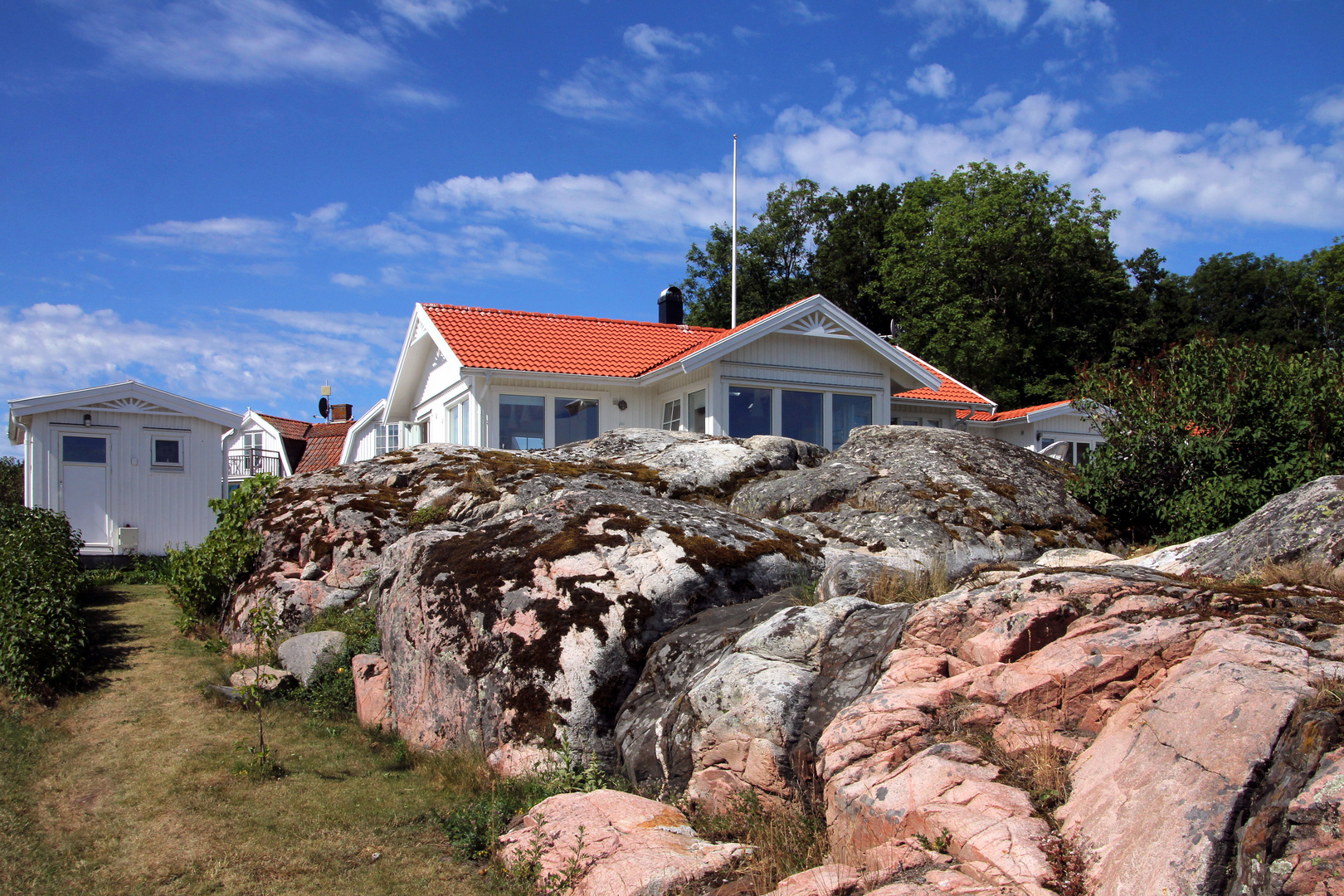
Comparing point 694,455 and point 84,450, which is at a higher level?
point 84,450

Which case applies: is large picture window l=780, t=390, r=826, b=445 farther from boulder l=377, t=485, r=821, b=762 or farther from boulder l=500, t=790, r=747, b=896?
boulder l=500, t=790, r=747, b=896

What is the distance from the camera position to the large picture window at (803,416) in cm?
1811

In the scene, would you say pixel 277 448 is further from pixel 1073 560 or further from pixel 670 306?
pixel 1073 560

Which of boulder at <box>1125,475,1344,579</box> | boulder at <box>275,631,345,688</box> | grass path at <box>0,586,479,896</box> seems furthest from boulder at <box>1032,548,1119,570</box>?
boulder at <box>275,631,345,688</box>

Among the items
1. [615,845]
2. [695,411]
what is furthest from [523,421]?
[615,845]

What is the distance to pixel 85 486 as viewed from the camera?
59.2 ft

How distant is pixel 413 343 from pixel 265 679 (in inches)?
551

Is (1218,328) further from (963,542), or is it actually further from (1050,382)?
(963,542)

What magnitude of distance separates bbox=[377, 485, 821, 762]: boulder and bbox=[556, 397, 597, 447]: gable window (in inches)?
392

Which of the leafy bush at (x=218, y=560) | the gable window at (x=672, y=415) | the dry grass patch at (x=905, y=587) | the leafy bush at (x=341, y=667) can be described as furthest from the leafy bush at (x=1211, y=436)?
the leafy bush at (x=218, y=560)

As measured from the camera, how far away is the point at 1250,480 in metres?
9.02

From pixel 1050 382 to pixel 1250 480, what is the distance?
2868 centimetres

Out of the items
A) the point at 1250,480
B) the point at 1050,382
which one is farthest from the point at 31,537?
the point at 1050,382

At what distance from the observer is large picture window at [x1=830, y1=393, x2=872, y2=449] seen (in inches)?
725
